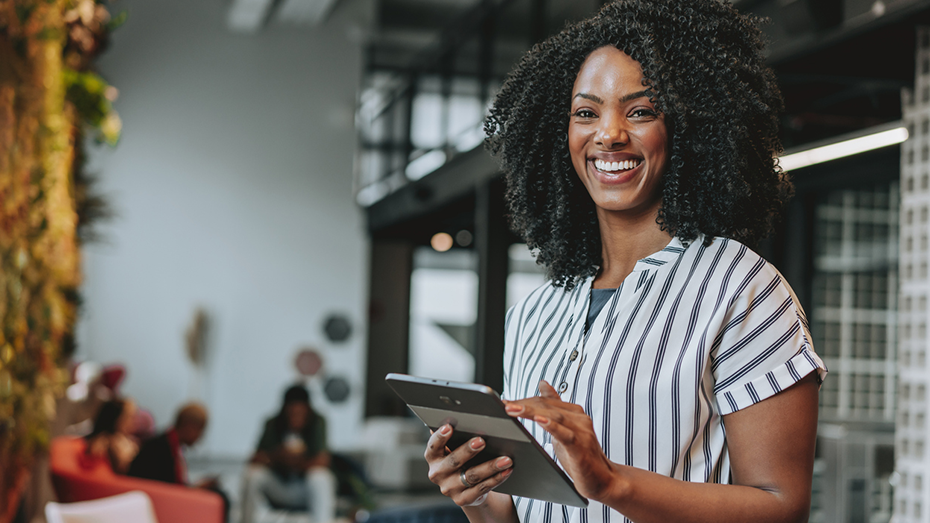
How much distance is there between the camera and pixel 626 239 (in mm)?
1262

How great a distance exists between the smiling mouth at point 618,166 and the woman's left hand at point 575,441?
0.41 m

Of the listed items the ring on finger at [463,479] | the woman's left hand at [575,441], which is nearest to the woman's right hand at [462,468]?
the ring on finger at [463,479]

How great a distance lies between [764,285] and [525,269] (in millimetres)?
12754

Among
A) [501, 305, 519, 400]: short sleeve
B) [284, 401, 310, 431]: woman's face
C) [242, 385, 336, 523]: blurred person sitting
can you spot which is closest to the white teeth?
[501, 305, 519, 400]: short sleeve

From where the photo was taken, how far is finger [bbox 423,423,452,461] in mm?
985

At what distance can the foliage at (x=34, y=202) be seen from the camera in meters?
3.40

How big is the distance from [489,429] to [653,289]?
333mm

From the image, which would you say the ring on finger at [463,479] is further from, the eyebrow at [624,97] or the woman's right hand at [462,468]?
the eyebrow at [624,97]

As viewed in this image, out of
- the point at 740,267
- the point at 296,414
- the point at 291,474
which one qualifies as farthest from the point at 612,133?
the point at 296,414

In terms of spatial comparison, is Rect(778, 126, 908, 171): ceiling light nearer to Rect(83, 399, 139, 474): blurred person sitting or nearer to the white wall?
Rect(83, 399, 139, 474): blurred person sitting

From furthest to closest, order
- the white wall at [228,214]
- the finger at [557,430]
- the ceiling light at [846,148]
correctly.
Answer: the white wall at [228,214]
the ceiling light at [846,148]
the finger at [557,430]

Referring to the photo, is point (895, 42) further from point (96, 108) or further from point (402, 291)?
point (402, 291)

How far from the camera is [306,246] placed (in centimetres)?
1312

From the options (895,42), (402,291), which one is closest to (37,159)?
(895,42)
